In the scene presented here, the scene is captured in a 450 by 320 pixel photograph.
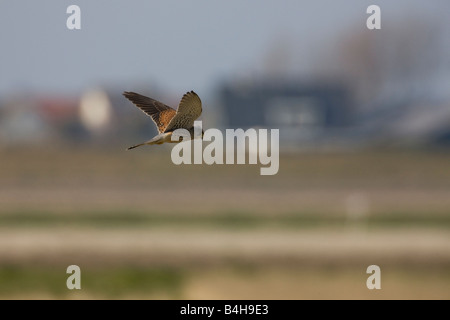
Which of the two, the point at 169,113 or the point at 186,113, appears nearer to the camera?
the point at 186,113

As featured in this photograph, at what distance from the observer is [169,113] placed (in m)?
5.49

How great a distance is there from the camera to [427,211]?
29.5 m

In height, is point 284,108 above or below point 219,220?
above

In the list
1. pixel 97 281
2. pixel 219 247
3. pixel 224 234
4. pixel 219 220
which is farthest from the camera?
pixel 219 220

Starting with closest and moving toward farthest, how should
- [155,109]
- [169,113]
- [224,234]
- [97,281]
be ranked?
1. [169,113]
2. [155,109]
3. [97,281]
4. [224,234]

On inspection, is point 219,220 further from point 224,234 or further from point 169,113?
point 169,113

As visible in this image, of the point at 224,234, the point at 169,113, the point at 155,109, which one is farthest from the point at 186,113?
the point at 224,234

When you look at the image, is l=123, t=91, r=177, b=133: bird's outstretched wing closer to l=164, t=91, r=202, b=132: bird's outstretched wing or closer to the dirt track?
→ l=164, t=91, r=202, b=132: bird's outstretched wing

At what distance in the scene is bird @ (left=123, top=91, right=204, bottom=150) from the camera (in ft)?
16.8

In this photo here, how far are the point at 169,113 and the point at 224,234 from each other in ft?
57.6
